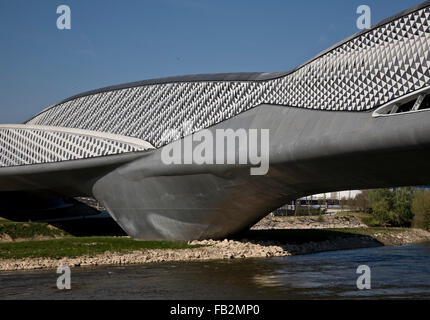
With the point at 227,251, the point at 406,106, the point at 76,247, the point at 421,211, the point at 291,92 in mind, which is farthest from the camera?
the point at 421,211

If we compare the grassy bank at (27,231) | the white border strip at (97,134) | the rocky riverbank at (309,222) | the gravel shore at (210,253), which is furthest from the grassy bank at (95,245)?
the rocky riverbank at (309,222)

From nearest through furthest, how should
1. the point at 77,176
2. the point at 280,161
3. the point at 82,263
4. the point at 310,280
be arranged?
1. the point at 310,280
2. the point at 280,161
3. the point at 82,263
4. the point at 77,176

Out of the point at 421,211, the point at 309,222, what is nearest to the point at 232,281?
the point at 309,222

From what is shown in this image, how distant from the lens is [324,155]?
23.9 metres

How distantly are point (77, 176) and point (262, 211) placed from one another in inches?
489

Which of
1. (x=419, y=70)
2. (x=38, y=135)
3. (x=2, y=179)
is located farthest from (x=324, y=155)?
(x=2, y=179)

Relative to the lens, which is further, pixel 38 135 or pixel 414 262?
pixel 38 135

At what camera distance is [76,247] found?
32719 millimetres

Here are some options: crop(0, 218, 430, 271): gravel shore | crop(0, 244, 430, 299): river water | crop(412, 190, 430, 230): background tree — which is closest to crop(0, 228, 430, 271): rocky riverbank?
crop(0, 218, 430, 271): gravel shore

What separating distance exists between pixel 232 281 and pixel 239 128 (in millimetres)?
9863

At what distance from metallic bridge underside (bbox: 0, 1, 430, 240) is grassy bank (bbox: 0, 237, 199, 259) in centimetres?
170

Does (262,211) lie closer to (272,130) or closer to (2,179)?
(272,130)

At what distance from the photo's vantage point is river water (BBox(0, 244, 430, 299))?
1817 cm

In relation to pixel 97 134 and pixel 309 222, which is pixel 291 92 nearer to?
pixel 97 134
